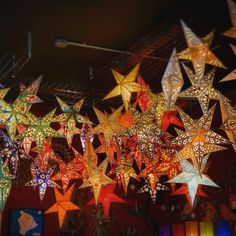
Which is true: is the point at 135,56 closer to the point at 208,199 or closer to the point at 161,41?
the point at 161,41

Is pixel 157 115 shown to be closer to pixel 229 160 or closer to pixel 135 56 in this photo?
pixel 135 56

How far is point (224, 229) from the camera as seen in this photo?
5.79 metres

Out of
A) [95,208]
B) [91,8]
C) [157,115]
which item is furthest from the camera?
[95,208]

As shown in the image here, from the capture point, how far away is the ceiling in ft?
11.8

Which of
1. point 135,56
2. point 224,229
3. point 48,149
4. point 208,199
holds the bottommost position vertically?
point 224,229

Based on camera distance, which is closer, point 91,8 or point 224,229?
point 91,8

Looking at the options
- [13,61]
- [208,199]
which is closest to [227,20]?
[13,61]

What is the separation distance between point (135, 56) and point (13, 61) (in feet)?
4.42

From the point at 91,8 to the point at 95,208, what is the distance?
13.5 feet

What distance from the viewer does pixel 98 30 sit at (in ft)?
13.2

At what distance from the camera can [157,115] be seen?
3947mm

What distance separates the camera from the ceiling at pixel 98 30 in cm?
361

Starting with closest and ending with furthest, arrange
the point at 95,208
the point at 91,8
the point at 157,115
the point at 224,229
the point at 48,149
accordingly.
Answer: the point at 91,8
the point at 157,115
the point at 48,149
the point at 224,229
the point at 95,208

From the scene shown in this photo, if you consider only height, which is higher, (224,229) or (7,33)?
(7,33)
